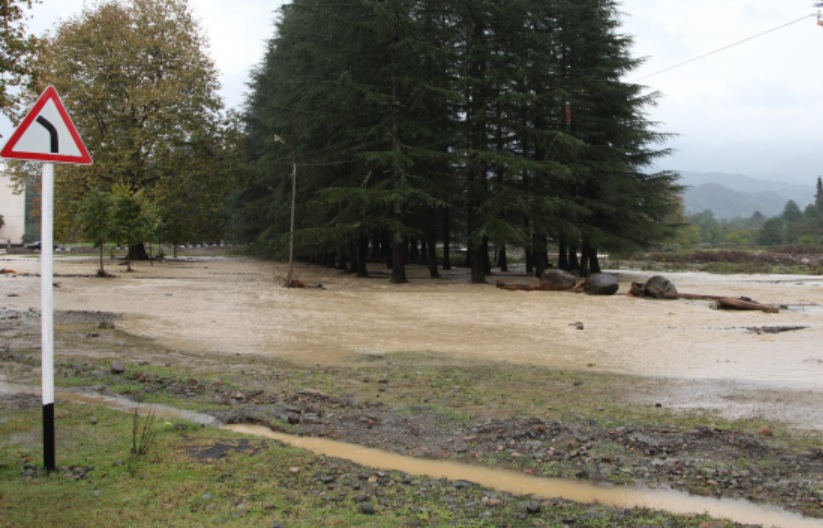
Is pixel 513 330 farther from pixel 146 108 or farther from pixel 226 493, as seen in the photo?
pixel 146 108

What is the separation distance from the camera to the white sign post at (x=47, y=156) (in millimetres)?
4641

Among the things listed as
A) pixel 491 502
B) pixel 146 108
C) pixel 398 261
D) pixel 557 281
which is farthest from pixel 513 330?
pixel 146 108

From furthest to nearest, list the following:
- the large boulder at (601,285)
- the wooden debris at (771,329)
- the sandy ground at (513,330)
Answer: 1. the large boulder at (601,285)
2. the wooden debris at (771,329)
3. the sandy ground at (513,330)

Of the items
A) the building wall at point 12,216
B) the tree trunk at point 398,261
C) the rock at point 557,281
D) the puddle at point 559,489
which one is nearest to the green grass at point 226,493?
the puddle at point 559,489

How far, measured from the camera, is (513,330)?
15.6m

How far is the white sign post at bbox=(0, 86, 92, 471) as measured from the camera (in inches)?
183

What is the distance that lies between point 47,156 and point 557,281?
2412 cm

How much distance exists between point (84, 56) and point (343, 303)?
96.3 feet

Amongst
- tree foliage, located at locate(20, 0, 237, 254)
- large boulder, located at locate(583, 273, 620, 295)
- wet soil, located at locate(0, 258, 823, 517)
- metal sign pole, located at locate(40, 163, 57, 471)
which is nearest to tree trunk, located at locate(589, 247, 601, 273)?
large boulder, located at locate(583, 273, 620, 295)

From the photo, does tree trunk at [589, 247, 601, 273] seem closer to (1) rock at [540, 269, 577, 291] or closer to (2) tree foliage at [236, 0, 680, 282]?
(2) tree foliage at [236, 0, 680, 282]

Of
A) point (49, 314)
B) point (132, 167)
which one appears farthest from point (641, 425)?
point (132, 167)

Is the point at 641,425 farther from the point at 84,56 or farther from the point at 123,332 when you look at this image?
the point at 84,56

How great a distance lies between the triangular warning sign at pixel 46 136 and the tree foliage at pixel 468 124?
22216 millimetres

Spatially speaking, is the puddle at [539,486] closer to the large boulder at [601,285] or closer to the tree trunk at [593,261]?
the large boulder at [601,285]
